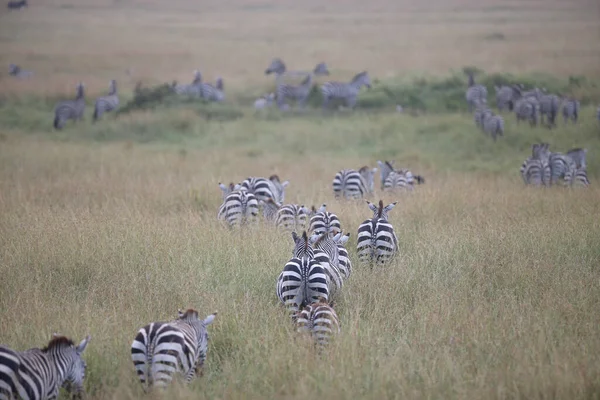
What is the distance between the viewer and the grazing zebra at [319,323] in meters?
6.39

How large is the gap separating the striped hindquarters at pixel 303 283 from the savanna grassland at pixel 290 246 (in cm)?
27

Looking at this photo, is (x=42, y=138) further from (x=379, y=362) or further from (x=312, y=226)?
(x=379, y=362)

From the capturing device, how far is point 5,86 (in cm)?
2984

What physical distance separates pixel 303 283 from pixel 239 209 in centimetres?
442

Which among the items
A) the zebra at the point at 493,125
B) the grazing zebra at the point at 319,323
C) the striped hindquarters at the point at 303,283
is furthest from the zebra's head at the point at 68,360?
the zebra at the point at 493,125

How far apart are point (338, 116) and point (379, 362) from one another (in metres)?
20.5

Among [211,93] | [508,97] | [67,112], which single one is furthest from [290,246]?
[211,93]

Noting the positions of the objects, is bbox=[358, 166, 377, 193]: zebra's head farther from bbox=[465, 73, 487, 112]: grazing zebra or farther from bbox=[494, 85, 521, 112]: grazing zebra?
bbox=[494, 85, 521, 112]: grazing zebra

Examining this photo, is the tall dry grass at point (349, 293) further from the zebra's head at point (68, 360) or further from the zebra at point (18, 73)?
the zebra at point (18, 73)

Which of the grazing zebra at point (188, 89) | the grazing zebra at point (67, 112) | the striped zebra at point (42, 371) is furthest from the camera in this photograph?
the grazing zebra at point (188, 89)

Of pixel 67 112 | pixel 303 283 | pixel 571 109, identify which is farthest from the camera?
pixel 67 112

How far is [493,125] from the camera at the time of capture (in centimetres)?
2092

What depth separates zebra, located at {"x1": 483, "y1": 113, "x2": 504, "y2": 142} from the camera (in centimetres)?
2083

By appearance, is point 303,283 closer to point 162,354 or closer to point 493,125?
point 162,354
